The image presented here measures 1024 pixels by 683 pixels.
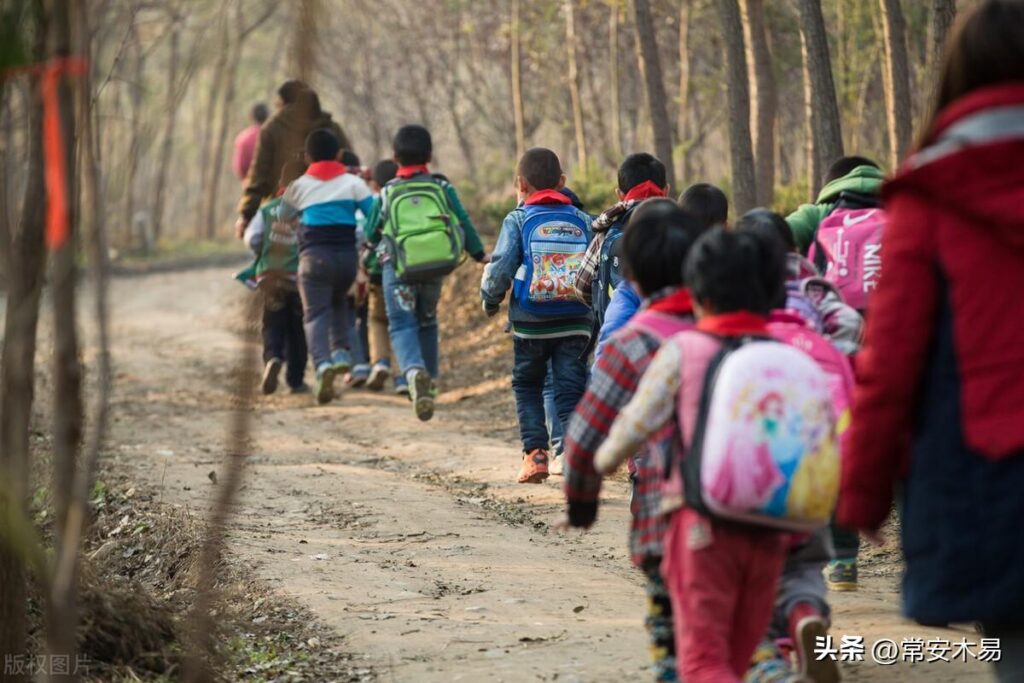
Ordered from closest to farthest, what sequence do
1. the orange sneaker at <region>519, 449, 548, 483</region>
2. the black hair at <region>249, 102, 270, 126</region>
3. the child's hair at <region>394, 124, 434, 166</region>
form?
the orange sneaker at <region>519, 449, 548, 483</region> < the child's hair at <region>394, 124, 434, 166</region> < the black hair at <region>249, 102, 270, 126</region>

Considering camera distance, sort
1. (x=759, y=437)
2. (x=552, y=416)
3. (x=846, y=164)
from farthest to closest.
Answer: (x=552, y=416)
(x=846, y=164)
(x=759, y=437)

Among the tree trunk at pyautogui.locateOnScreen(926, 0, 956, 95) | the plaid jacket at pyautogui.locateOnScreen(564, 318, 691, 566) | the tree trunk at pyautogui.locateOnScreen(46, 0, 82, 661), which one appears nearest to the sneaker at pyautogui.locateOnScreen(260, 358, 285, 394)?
the tree trunk at pyautogui.locateOnScreen(926, 0, 956, 95)

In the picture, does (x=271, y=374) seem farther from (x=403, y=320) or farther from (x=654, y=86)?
(x=654, y=86)

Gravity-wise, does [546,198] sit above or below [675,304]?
above

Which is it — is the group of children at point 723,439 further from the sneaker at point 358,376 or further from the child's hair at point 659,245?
the sneaker at point 358,376

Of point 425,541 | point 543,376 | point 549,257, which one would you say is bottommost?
point 425,541

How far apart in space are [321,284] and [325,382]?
2.73 ft

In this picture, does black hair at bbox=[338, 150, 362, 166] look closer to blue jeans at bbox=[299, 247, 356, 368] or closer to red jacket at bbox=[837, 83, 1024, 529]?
blue jeans at bbox=[299, 247, 356, 368]

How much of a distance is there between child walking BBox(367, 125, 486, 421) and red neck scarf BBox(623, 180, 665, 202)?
2835 millimetres

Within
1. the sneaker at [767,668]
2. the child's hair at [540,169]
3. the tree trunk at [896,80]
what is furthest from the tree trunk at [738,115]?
the sneaker at [767,668]

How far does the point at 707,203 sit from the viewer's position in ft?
23.6

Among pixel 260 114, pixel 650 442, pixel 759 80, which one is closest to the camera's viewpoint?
pixel 650 442

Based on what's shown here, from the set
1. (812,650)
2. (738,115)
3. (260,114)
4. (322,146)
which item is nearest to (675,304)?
(812,650)

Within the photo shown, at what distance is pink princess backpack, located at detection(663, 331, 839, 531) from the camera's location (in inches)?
162
